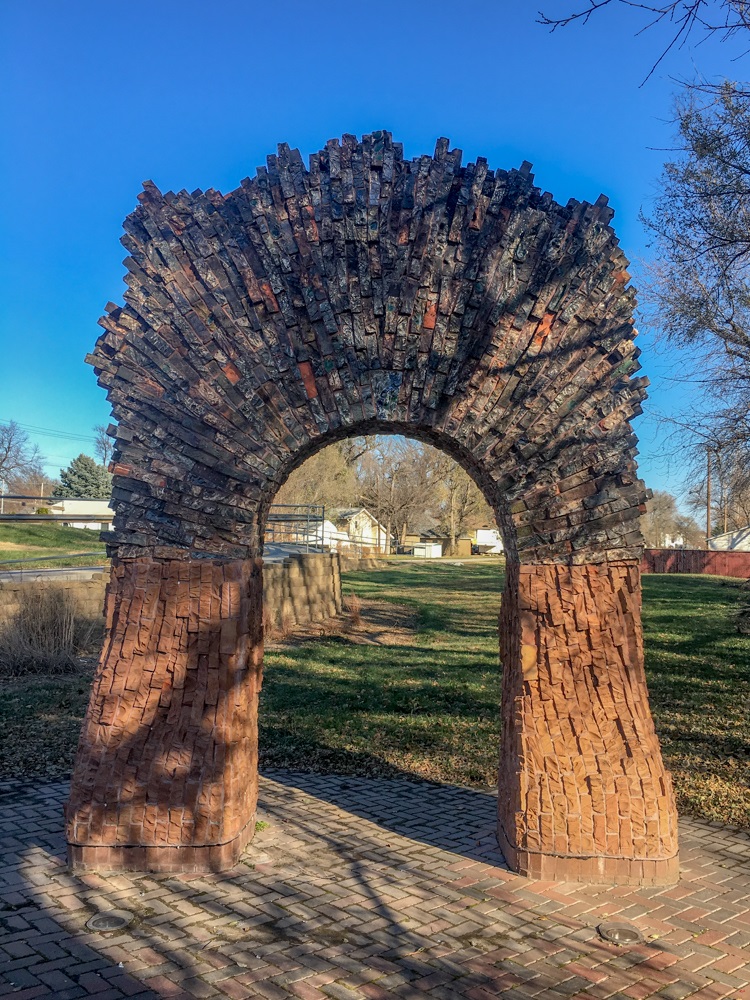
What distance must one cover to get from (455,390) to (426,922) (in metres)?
3.21

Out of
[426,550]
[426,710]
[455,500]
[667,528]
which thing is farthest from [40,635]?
[667,528]

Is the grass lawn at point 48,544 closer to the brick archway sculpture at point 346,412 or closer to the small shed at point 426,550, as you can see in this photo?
the brick archway sculpture at point 346,412

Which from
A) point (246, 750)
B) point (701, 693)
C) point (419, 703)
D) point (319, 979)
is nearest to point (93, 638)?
point (419, 703)

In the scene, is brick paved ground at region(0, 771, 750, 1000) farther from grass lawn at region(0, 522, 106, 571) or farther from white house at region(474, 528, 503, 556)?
white house at region(474, 528, 503, 556)

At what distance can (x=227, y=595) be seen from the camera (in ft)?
17.3

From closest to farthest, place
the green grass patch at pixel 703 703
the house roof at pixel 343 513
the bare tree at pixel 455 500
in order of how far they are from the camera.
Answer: the green grass patch at pixel 703 703 → the house roof at pixel 343 513 → the bare tree at pixel 455 500

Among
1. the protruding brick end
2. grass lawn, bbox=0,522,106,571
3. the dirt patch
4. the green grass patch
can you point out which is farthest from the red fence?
the protruding brick end

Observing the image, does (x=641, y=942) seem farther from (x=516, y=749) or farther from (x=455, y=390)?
(x=455, y=390)

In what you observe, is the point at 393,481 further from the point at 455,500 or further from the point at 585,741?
the point at 585,741

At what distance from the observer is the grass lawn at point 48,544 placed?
1976 cm

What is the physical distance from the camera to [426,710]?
10.3 m

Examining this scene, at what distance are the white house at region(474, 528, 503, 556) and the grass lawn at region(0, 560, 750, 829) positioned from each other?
1504 inches

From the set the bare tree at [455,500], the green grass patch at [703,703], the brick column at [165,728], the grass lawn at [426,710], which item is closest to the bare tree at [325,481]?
the bare tree at [455,500]

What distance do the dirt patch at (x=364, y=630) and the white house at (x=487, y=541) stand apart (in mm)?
35937
